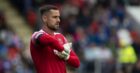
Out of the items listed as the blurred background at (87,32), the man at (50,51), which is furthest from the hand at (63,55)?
the blurred background at (87,32)

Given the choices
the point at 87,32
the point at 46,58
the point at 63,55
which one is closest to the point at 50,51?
the point at 46,58

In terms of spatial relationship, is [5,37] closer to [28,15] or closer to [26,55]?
[26,55]

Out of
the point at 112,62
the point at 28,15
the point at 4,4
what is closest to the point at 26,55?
the point at 112,62

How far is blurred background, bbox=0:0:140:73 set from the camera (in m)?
15.9

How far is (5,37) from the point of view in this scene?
16.5 metres

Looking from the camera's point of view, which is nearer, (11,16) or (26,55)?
(26,55)

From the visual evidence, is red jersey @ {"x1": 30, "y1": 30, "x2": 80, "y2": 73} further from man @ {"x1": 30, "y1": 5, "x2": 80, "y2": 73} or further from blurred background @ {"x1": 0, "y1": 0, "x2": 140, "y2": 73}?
blurred background @ {"x1": 0, "y1": 0, "x2": 140, "y2": 73}

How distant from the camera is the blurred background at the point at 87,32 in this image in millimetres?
15930

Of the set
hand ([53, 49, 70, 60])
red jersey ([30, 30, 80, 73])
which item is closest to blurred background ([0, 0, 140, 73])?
red jersey ([30, 30, 80, 73])

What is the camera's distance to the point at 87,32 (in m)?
17.7

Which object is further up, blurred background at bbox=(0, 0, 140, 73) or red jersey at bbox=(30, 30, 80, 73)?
red jersey at bbox=(30, 30, 80, 73)

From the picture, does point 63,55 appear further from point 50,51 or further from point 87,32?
point 87,32

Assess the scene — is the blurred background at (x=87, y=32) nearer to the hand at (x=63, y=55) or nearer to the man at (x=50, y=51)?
the man at (x=50, y=51)

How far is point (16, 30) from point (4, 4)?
1.34 metres
